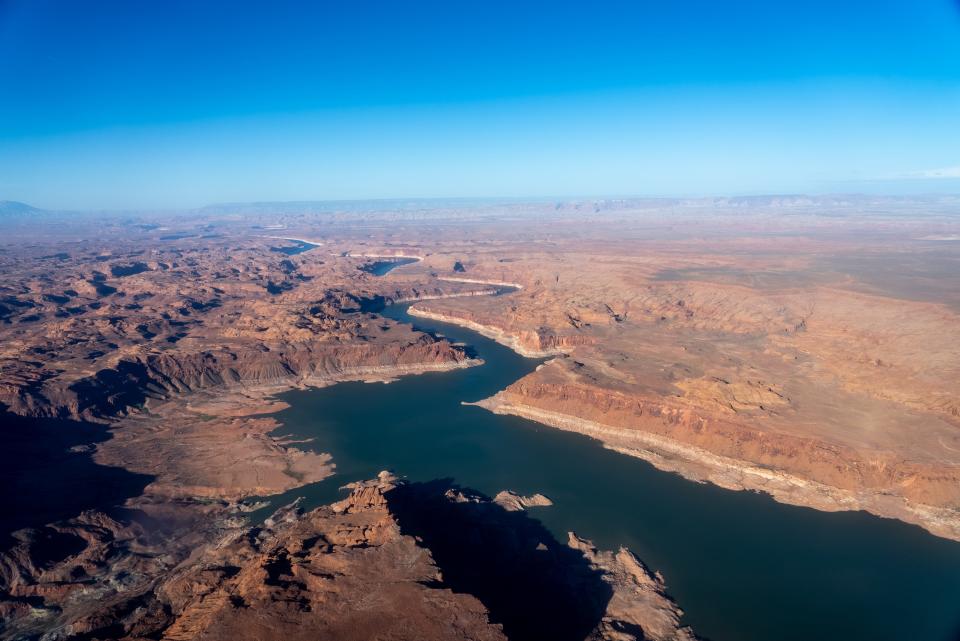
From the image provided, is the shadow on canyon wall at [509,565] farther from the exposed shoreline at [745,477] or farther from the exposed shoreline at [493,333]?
the exposed shoreline at [493,333]

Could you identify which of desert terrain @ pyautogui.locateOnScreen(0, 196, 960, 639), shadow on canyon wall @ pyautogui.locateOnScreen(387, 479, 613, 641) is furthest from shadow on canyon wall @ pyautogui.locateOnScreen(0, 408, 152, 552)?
shadow on canyon wall @ pyautogui.locateOnScreen(387, 479, 613, 641)

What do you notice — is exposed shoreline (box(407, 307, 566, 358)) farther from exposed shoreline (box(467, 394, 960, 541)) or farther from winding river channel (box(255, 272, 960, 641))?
exposed shoreline (box(467, 394, 960, 541))

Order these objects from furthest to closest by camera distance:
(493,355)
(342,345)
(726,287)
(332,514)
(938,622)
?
(726,287)
(493,355)
(342,345)
(332,514)
(938,622)

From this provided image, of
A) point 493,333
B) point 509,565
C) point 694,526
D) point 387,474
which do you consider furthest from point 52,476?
point 493,333

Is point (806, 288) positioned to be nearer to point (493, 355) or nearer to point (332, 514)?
point (493, 355)

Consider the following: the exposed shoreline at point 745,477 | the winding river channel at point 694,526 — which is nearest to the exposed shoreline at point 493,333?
the winding river channel at point 694,526

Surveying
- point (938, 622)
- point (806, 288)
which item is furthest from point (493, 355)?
point (806, 288)

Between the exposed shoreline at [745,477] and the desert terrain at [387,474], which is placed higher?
the desert terrain at [387,474]

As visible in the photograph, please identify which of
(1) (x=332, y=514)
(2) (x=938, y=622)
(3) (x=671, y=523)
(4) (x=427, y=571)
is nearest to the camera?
(4) (x=427, y=571)
